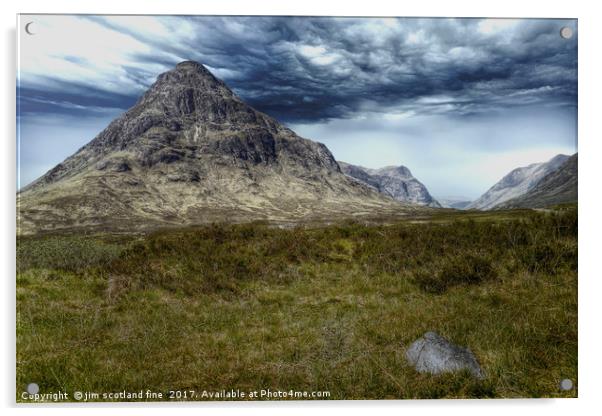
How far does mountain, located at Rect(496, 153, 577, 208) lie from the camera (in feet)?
23.0

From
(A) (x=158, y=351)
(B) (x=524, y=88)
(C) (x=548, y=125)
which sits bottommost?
(A) (x=158, y=351)

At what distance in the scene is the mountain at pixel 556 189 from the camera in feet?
23.0

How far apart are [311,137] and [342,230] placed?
9.99 ft

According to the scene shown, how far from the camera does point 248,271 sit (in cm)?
826

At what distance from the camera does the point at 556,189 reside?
7426mm

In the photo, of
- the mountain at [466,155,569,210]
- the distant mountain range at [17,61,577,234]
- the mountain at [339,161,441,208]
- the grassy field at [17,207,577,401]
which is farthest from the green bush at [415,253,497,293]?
the mountain at [339,161,441,208]

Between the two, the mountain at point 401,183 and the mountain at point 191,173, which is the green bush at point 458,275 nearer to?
the mountain at point 401,183

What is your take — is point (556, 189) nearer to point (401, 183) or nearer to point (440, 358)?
point (401, 183)

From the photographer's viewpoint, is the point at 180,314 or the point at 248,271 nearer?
the point at 180,314

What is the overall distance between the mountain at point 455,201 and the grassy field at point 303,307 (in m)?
0.43

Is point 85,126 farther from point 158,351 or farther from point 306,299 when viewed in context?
point 306,299

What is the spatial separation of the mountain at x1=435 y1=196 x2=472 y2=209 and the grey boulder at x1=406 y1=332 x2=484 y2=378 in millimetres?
4892

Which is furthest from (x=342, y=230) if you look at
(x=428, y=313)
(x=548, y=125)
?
(x=548, y=125)

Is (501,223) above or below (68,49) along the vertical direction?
below
